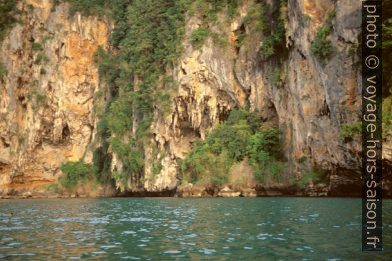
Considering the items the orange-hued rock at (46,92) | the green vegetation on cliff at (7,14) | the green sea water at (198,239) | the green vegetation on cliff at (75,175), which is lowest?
the green sea water at (198,239)

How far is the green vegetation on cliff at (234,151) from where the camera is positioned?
5148cm

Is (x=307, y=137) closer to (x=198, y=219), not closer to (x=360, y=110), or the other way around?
(x=360, y=110)

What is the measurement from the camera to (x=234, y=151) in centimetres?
5447

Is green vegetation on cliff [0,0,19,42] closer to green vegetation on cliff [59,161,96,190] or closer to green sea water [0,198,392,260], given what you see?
green vegetation on cliff [59,161,96,190]

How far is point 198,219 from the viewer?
2348 centimetres

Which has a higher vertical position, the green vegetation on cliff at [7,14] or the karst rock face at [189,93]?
the green vegetation on cliff at [7,14]

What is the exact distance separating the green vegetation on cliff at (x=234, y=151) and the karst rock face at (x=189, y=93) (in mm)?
1538

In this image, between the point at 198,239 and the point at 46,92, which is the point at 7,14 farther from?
the point at 198,239

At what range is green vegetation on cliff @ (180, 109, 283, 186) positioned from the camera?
51.5 m

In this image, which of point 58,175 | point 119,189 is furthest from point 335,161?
point 58,175

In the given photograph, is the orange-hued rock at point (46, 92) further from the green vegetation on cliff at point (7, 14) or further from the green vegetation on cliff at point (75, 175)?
the green vegetation on cliff at point (75, 175)

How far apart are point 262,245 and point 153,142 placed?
5126cm

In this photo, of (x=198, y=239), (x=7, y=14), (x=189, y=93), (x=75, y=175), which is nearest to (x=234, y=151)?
(x=189, y=93)

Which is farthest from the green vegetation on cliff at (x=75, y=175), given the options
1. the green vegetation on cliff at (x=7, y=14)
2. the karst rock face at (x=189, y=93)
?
the green vegetation on cliff at (x=7, y=14)
